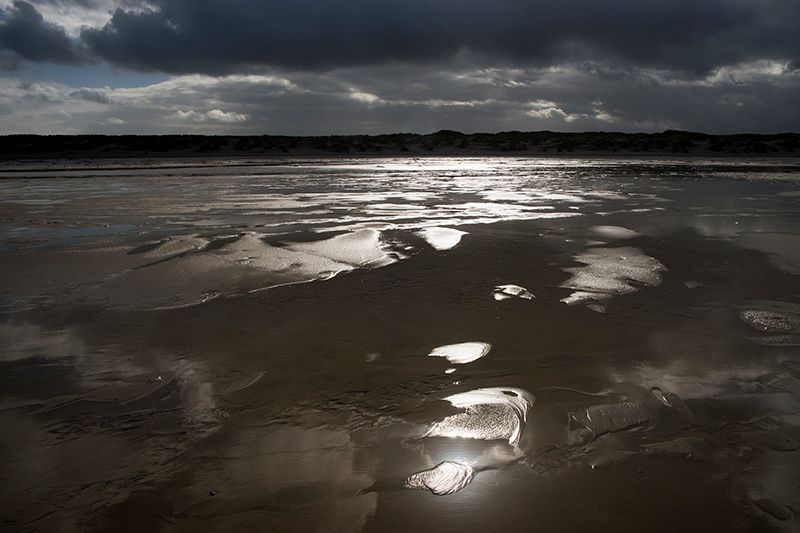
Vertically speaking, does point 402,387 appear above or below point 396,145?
below

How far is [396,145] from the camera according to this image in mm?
65938

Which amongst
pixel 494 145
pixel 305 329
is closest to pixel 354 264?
pixel 305 329

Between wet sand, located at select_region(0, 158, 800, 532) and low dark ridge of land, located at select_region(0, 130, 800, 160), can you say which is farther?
low dark ridge of land, located at select_region(0, 130, 800, 160)

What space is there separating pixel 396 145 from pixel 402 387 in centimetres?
6433

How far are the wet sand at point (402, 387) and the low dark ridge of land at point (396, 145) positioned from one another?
5229 cm

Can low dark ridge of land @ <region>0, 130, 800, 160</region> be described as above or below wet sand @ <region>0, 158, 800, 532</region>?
above

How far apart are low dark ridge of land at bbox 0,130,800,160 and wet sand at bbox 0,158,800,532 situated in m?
52.3

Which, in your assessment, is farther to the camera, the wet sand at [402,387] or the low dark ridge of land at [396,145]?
the low dark ridge of land at [396,145]

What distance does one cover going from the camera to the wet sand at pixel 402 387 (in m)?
2.45

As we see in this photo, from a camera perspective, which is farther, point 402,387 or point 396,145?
point 396,145

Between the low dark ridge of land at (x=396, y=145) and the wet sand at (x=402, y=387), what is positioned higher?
the low dark ridge of land at (x=396, y=145)

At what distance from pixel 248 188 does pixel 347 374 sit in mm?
16230

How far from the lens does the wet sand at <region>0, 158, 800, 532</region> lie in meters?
2.45

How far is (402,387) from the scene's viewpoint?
11.6 feet
